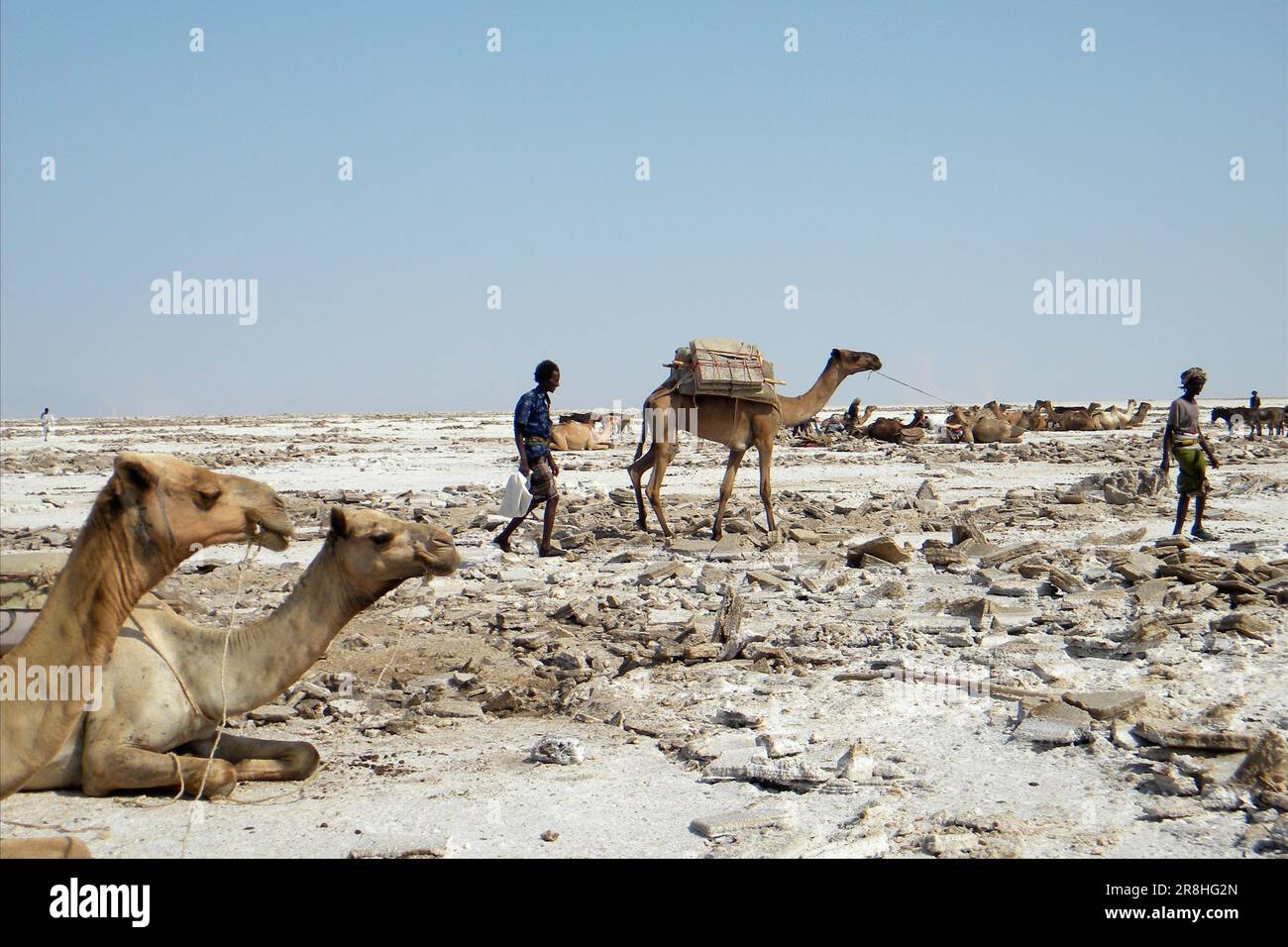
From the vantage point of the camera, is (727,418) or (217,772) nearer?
(217,772)

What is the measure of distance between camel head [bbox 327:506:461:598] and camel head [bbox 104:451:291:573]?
3.20ft

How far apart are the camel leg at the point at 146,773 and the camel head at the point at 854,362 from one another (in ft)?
34.4

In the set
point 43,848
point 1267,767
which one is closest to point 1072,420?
point 1267,767

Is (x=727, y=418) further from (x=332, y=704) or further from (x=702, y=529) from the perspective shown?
(x=332, y=704)

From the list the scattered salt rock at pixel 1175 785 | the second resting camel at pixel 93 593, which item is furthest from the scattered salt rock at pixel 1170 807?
the second resting camel at pixel 93 593

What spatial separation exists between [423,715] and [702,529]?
7699mm

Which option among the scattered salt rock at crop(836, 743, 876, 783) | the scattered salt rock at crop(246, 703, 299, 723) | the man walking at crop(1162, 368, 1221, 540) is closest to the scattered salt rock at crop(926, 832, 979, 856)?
the scattered salt rock at crop(836, 743, 876, 783)

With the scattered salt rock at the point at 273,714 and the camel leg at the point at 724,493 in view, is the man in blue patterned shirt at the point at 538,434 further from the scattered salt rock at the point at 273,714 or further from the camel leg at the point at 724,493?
the scattered salt rock at the point at 273,714

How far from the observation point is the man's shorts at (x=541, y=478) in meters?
11.1

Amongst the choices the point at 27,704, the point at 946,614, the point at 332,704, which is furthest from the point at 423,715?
the point at 946,614

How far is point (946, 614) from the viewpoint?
8664 millimetres

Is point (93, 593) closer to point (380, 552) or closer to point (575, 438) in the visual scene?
point (380, 552)

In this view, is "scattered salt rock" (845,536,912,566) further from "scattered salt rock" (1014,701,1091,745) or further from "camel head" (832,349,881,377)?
"scattered salt rock" (1014,701,1091,745)
